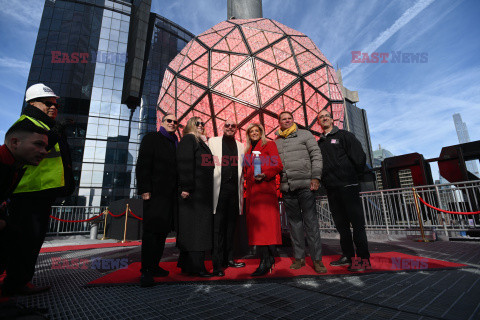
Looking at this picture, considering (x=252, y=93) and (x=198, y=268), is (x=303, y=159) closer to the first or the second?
(x=252, y=93)

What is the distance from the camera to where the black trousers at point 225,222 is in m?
2.49

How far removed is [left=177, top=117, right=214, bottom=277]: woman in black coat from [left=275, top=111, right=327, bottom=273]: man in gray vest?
900 millimetres

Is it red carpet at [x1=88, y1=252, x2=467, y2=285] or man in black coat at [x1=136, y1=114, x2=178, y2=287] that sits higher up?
man in black coat at [x1=136, y1=114, x2=178, y2=287]

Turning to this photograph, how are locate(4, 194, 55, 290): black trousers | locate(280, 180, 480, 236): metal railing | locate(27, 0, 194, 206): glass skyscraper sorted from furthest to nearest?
1. locate(27, 0, 194, 206): glass skyscraper
2. locate(280, 180, 480, 236): metal railing
3. locate(4, 194, 55, 290): black trousers

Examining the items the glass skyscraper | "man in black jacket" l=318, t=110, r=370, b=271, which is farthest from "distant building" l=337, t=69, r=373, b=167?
"man in black jacket" l=318, t=110, r=370, b=271

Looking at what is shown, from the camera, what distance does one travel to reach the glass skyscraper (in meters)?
27.1

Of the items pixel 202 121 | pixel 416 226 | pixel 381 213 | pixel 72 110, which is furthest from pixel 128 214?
pixel 72 110

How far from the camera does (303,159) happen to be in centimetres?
262

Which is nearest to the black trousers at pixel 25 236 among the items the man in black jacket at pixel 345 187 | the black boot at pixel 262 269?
the black boot at pixel 262 269

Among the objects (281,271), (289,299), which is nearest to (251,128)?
(281,271)

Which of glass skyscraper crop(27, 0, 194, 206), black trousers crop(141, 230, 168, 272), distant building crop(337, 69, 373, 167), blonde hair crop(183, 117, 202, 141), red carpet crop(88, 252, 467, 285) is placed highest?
distant building crop(337, 69, 373, 167)

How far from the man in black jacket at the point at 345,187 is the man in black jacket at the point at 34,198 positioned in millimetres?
2813

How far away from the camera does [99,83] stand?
29.2m

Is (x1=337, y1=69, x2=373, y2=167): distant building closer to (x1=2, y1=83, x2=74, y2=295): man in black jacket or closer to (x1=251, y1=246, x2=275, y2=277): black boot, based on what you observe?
(x1=251, y1=246, x2=275, y2=277): black boot
